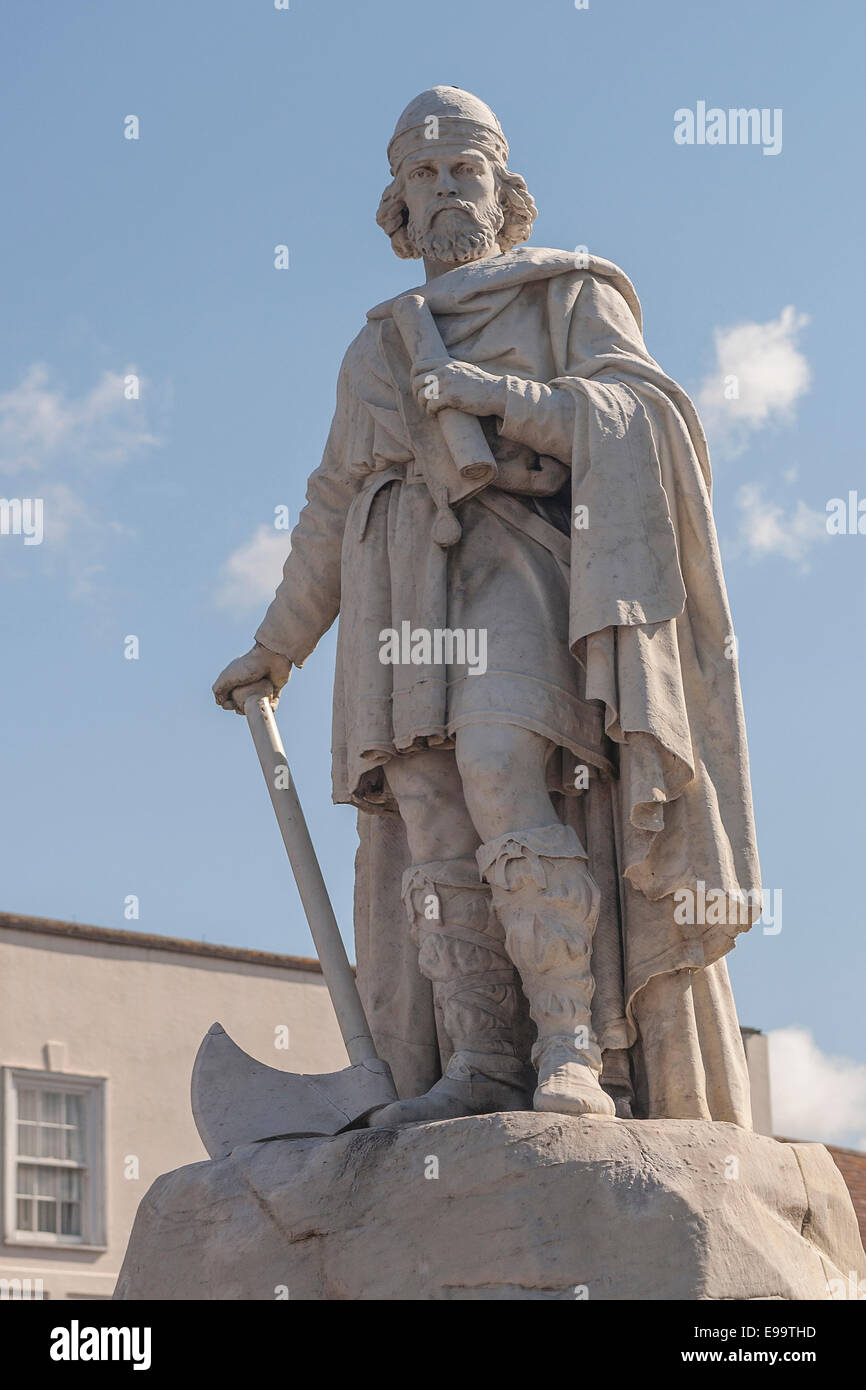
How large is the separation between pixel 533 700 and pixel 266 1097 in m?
1.61

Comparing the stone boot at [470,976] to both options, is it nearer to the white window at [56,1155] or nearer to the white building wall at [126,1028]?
the white building wall at [126,1028]

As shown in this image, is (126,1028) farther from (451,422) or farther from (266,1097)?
(451,422)

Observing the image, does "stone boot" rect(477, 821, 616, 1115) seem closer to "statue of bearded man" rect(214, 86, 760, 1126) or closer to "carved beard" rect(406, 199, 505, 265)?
"statue of bearded man" rect(214, 86, 760, 1126)

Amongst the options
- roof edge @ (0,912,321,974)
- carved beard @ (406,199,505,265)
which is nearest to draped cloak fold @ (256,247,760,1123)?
carved beard @ (406,199,505,265)

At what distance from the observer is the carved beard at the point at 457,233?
8500 mm

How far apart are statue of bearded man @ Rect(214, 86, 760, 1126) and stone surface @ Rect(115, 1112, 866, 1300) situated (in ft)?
0.89

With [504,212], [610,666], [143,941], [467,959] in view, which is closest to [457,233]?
[504,212]

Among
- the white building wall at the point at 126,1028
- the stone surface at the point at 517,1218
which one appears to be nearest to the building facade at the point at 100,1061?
the white building wall at the point at 126,1028

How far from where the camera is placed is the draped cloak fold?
7.66 m

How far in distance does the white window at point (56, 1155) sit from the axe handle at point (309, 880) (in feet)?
49.0

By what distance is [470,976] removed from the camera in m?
7.72

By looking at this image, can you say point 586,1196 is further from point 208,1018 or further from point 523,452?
point 208,1018
